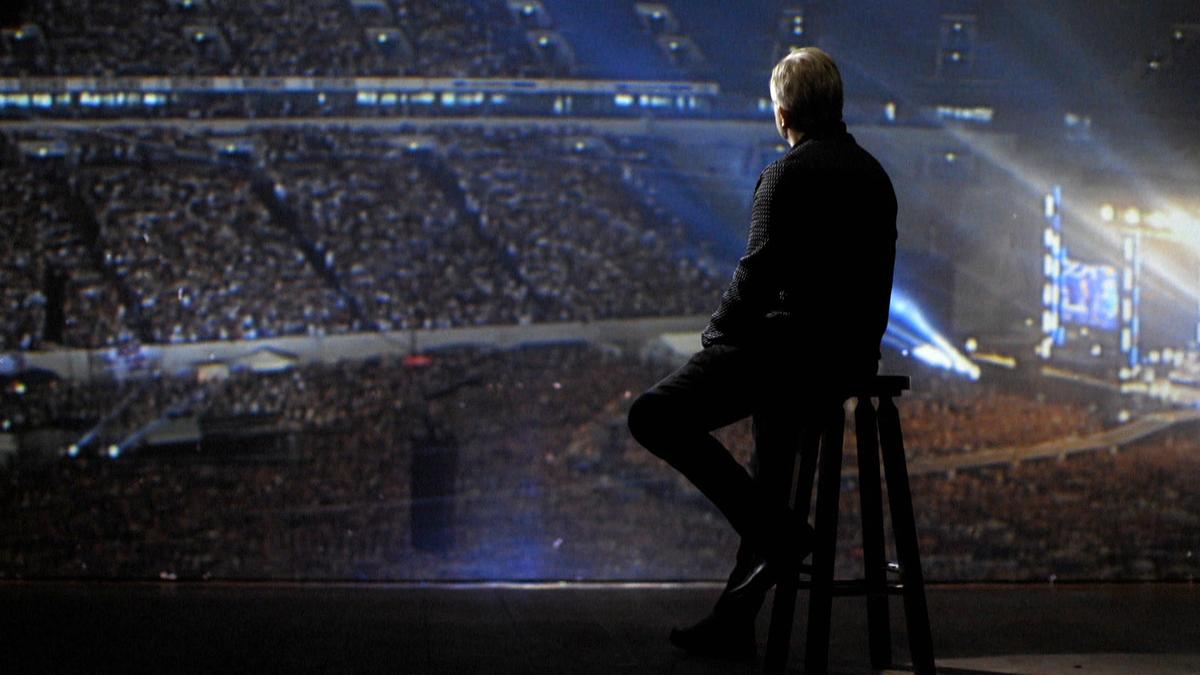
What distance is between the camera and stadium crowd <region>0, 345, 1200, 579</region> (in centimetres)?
354

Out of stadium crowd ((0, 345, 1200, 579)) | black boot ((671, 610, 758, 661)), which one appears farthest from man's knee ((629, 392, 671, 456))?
stadium crowd ((0, 345, 1200, 579))

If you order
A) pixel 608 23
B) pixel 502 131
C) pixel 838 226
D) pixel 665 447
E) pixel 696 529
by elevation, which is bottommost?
pixel 696 529

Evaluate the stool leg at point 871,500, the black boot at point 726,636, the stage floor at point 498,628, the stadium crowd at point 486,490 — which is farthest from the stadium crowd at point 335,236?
the stool leg at point 871,500

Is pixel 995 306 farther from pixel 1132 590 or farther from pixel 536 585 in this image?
pixel 536 585

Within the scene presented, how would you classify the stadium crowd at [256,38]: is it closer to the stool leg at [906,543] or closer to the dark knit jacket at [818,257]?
the dark knit jacket at [818,257]

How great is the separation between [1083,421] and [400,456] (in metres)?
2.25

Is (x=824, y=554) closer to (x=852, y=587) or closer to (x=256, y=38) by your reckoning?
(x=852, y=587)

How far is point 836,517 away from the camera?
1.79m

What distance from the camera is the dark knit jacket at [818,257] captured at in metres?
1.76

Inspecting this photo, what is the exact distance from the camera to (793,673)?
6.42 feet

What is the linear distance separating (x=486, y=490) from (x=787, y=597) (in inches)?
78.3

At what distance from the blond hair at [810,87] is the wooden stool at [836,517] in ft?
1.35

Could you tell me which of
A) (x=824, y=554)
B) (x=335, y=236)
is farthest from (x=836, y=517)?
(x=335, y=236)

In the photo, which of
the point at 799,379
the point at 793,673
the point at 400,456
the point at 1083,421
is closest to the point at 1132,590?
the point at 1083,421
